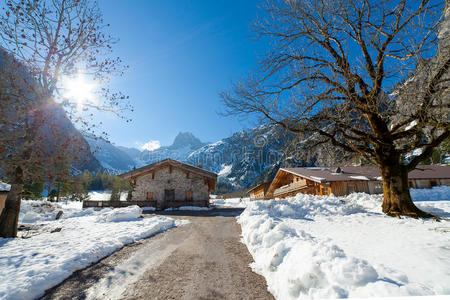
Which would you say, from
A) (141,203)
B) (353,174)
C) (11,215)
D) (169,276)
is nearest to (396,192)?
(169,276)

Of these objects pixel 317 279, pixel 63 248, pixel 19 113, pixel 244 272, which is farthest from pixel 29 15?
pixel 317 279

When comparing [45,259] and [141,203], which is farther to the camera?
[141,203]

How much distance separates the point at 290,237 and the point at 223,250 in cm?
199

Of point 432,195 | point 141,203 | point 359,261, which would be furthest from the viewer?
point 141,203

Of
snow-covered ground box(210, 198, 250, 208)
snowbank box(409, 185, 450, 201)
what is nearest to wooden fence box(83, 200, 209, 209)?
snow-covered ground box(210, 198, 250, 208)

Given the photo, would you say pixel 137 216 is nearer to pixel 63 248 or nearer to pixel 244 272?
pixel 63 248

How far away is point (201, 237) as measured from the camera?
698 centimetres

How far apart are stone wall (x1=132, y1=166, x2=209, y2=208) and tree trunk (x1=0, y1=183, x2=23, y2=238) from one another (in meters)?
15.2

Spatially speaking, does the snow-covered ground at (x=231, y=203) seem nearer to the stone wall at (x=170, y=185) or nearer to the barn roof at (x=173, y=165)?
the stone wall at (x=170, y=185)

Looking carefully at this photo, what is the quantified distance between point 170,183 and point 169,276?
1948 cm

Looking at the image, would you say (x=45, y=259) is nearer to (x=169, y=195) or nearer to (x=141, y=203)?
(x=141, y=203)

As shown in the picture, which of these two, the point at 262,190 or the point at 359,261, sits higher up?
the point at 359,261

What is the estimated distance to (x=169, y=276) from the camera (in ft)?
11.9

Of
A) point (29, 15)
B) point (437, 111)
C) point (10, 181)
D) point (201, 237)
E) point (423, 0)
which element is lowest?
point (201, 237)
